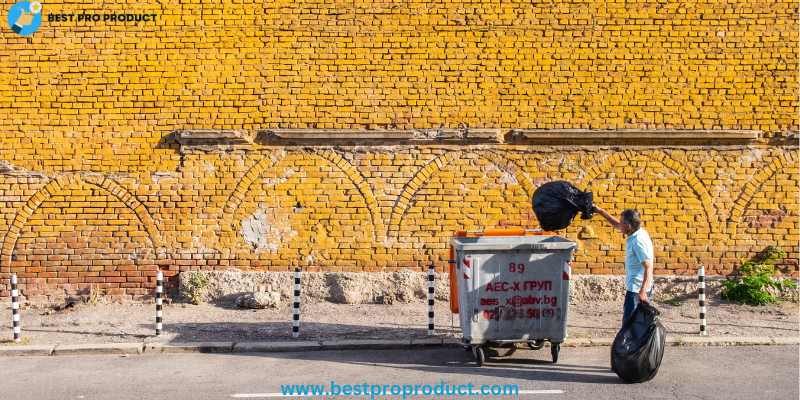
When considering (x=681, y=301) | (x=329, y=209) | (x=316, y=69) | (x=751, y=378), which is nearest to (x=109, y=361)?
(x=329, y=209)

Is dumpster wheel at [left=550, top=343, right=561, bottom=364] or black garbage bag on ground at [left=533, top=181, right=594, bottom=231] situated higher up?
black garbage bag on ground at [left=533, top=181, right=594, bottom=231]

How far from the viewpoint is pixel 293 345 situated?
27.1ft

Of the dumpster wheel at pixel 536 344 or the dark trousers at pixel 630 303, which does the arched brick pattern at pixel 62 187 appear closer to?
the dumpster wheel at pixel 536 344

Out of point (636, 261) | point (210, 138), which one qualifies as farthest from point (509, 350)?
point (210, 138)

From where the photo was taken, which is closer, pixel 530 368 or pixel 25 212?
pixel 530 368

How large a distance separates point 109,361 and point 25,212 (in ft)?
12.7

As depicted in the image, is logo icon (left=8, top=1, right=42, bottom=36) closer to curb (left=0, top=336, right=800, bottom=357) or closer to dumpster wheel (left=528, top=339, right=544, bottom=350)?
curb (left=0, top=336, right=800, bottom=357)

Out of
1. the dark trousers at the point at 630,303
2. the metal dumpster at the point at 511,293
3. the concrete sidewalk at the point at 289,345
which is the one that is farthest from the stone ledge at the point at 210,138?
the dark trousers at the point at 630,303

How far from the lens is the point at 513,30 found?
421 inches

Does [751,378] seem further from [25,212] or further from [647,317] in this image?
[25,212]

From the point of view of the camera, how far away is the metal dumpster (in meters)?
7.49

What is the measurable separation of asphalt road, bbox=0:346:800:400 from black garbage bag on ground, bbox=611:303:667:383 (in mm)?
129

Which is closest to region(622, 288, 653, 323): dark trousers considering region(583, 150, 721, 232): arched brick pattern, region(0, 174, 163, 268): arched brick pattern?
region(583, 150, 721, 232): arched brick pattern

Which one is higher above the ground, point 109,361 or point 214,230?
point 214,230
